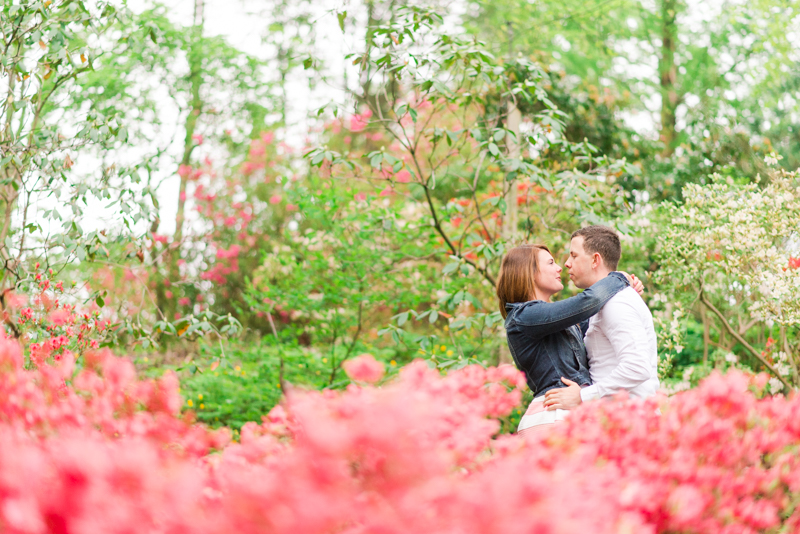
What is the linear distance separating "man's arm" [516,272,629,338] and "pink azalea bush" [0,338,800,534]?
0.46 meters

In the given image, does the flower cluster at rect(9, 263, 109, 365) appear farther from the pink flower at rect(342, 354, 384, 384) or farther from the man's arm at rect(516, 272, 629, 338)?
the pink flower at rect(342, 354, 384, 384)

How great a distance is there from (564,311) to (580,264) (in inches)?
18.0

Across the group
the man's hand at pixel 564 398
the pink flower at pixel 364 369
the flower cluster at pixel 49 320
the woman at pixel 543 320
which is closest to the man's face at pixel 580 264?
the woman at pixel 543 320

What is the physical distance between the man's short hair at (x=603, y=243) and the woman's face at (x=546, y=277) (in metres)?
0.20

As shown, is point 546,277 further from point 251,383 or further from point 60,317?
point 251,383

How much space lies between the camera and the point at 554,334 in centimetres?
277

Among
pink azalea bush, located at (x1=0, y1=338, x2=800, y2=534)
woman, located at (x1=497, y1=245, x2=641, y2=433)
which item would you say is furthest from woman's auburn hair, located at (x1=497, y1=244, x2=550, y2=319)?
pink azalea bush, located at (x1=0, y1=338, x2=800, y2=534)

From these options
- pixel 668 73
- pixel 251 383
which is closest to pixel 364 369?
pixel 251 383

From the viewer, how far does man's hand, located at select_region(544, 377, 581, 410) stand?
8.42 feet

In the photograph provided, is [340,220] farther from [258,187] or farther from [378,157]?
[258,187]

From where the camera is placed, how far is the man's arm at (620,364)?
2.56 m

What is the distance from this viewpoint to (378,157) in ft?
13.1

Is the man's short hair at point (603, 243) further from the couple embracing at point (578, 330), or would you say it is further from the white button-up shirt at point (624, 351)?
the white button-up shirt at point (624, 351)

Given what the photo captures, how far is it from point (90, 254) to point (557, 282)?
276cm
